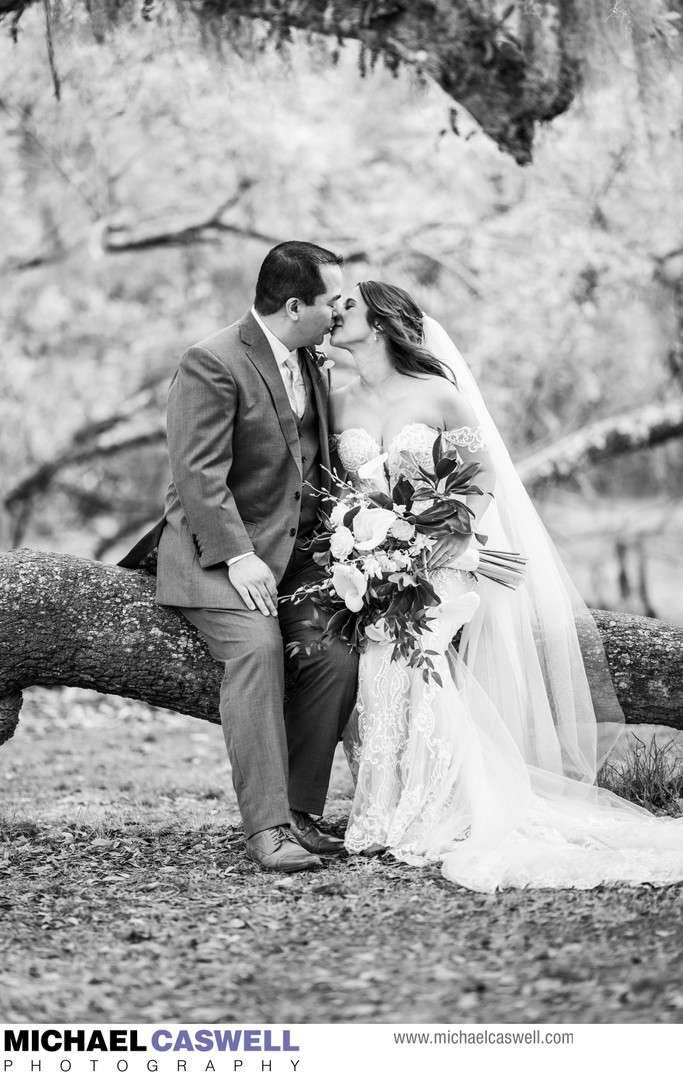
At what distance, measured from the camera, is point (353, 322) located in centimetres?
464

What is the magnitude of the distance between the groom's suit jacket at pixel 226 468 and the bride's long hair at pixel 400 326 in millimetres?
497

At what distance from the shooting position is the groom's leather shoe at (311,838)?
14.0 ft

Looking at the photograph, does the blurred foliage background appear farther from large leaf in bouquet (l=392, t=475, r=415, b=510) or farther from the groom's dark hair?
large leaf in bouquet (l=392, t=475, r=415, b=510)

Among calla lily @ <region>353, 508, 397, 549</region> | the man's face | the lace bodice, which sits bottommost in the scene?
calla lily @ <region>353, 508, 397, 549</region>

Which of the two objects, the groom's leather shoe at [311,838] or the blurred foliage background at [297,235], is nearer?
the groom's leather shoe at [311,838]

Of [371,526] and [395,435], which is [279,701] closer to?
[371,526]

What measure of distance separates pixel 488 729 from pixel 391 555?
0.82 m

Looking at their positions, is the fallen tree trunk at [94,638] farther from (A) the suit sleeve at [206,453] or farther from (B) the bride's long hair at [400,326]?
(B) the bride's long hair at [400,326]

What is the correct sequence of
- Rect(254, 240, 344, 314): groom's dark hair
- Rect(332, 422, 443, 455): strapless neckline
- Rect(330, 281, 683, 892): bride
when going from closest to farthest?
Rect(330, 281, 683, 892): bride < Rect(254, 240, 344, 314): groom's dark hair < Rect(332, 422, 443, 455): strapless neckline

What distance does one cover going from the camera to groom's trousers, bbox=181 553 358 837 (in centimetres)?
407

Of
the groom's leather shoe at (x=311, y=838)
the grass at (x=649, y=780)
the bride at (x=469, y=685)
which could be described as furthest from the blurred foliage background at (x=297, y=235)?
the groom's leather shoe at (x=311, y=838)

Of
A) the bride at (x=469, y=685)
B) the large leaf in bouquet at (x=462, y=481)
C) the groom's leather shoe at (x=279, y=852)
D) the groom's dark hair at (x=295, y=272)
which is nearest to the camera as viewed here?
the groom's leather shoe at (x=279, y=852)

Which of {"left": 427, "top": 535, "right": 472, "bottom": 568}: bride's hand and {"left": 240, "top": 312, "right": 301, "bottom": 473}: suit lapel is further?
{"left": 240, "top": 312, "right": 301, "bottom": 473}: suit lapel
